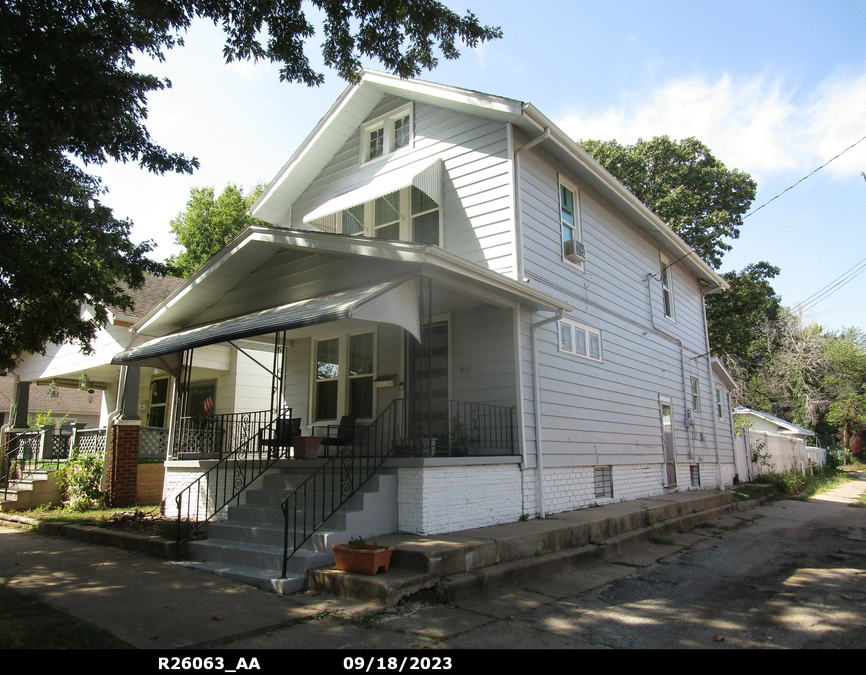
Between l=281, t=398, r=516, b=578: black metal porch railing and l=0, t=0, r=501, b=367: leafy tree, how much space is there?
4878mm

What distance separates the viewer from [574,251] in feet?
37.0

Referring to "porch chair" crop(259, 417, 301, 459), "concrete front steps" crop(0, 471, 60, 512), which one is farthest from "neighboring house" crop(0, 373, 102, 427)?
"porch chair" crop(259, 417, 301, 459)

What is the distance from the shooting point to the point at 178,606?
560 centimetres

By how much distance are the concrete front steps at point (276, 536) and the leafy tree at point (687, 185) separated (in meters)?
21.5

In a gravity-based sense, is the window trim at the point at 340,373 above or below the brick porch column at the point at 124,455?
above

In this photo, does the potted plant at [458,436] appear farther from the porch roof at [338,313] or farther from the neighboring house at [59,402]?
the neighboring house at [59,402]

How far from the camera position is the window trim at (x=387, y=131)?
457 inches

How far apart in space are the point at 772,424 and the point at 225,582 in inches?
1328

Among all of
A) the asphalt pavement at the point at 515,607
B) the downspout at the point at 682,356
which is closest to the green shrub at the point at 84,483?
the asphalt pavement at the point at 515,607

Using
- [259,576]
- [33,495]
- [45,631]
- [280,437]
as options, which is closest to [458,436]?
[280,437]

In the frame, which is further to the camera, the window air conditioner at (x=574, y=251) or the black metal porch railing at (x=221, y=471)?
the window air conditioner at (x=574, y=251)

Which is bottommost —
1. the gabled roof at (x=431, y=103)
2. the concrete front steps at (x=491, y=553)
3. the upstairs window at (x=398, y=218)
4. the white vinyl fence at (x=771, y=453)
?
the concrete front steps at (x=491, y=553)
